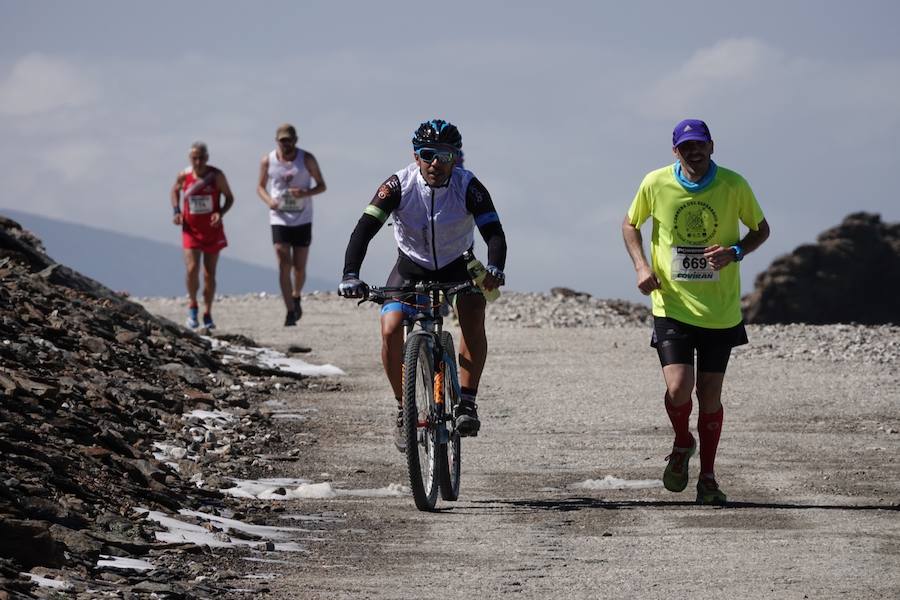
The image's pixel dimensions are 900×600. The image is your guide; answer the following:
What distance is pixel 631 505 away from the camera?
9.62 meters

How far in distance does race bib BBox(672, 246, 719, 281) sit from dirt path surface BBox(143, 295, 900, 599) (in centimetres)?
141

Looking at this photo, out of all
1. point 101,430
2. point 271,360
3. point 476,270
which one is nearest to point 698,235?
point 476,270

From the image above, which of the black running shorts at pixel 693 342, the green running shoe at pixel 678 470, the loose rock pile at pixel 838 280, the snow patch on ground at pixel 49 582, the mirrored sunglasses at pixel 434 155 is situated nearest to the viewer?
the snow patch on ground at pixel 49 582

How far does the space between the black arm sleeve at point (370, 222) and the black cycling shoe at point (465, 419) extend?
106 cm

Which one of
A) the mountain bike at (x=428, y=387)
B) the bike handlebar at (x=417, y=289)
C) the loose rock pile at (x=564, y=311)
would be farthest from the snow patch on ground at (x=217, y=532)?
the loose rock pile at (x=564, y=311)

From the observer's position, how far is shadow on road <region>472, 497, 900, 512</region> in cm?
945

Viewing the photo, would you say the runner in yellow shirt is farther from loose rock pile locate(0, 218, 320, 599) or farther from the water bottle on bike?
loose rock pile locate(0, 218, 320, 599)

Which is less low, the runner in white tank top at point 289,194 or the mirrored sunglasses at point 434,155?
the runner in white tank top at point 289,194

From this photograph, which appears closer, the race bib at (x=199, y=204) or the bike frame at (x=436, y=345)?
the bike frame at (x=436, y=345)

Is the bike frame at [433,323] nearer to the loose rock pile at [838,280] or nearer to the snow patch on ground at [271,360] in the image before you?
the snow patch on ground at [271,360]

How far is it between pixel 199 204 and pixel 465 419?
1142cm

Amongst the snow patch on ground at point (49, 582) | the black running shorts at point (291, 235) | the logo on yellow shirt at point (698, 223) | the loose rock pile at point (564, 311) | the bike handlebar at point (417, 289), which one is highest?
the black running shorts at point (291, 235)

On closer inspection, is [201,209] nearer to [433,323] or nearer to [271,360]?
[271,360]

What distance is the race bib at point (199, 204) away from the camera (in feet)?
66.7
